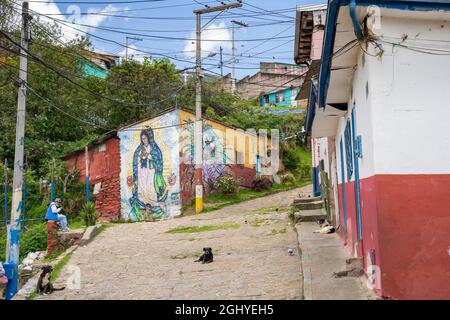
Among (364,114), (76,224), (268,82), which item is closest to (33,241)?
(76,224)

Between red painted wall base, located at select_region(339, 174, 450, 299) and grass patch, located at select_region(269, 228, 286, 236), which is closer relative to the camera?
red painted wall base, located at select_region(339, 174, 450, 299)

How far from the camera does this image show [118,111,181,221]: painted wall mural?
69.2 ft

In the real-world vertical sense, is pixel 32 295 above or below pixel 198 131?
below

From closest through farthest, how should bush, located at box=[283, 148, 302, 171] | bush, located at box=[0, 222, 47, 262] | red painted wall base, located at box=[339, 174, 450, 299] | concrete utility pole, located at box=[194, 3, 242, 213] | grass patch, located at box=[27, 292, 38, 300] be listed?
red painted wall base, located at box=[339, 174, 450, 299], grass patch, located at box=[27, 292, 38, 300], bush, located at box=[0, 222, 47, 262], concrete utility pole, located at box=[194, 3, 242, 213], bush, located at box=[283, 148, 302, 171]

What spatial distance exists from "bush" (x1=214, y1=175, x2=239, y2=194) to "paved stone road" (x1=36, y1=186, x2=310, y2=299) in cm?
532

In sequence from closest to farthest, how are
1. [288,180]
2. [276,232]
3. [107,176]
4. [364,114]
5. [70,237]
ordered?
[364,114] → [276,232] → [70,237] → [107,176] → [288,180]

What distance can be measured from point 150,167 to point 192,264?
38.7 ft

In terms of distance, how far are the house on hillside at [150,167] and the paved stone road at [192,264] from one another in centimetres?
441

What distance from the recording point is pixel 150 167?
70.0 ft

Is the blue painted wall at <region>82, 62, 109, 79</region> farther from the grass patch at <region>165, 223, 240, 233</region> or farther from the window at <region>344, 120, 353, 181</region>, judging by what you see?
the window at <region>344, 120, 353, 181</region>

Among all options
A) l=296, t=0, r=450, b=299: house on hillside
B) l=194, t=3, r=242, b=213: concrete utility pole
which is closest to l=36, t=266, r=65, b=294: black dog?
l=296, t=0, r=450, b=299: house on hillside

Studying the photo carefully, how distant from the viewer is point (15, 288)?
11.1 metres

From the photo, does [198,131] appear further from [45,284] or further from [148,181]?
[45,284]
